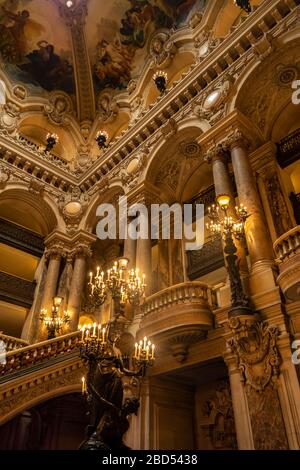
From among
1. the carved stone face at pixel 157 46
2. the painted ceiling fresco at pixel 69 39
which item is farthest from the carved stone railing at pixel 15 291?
the carved stone face at pixel 157 46

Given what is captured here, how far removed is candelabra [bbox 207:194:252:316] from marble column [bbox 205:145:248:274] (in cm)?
21

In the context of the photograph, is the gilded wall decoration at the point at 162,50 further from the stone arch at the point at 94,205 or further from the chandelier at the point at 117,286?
the chandelier at the point at 117,286

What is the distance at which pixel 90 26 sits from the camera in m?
17.5

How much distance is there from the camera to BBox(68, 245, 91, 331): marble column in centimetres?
1248

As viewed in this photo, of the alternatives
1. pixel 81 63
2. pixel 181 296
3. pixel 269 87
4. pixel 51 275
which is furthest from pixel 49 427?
pixel 81 63

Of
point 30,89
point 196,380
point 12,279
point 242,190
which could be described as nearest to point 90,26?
point 30,89

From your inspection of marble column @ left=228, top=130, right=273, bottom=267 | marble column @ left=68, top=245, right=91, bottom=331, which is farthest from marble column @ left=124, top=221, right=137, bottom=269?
marble column @ left=228, top=130, right=273, bottom=267

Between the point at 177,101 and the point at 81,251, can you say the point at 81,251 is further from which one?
the point at 177,101

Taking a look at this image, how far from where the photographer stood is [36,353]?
856 cm

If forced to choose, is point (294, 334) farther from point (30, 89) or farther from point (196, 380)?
point (30, 89)

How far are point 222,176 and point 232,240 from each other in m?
2.53

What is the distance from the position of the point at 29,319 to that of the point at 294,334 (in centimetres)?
991

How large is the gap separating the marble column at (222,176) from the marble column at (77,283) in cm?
678

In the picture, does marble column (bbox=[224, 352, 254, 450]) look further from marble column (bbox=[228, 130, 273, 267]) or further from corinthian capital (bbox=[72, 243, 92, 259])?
corinthian capital (bbox=[72, 243, 92, 259])
